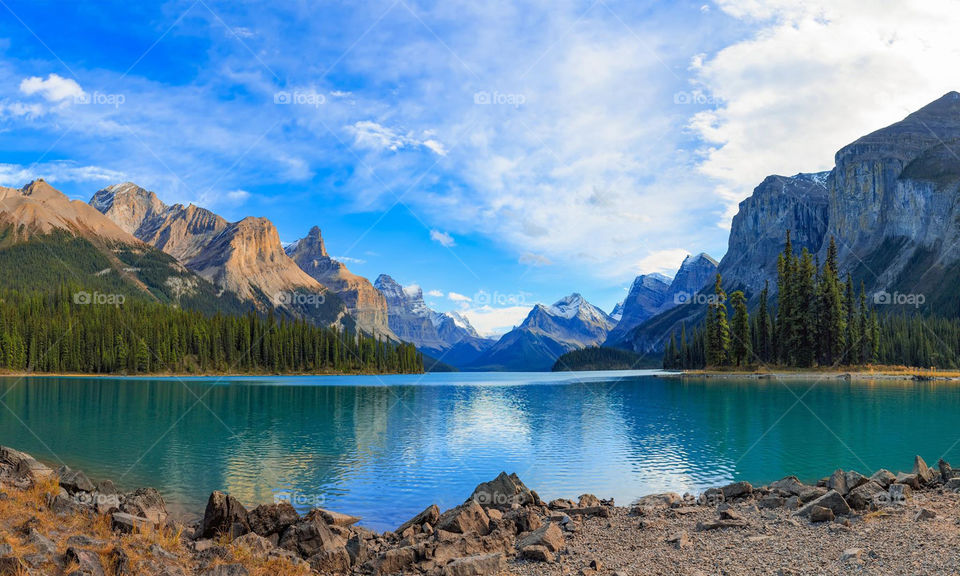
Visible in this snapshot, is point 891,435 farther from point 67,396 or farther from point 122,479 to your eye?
point 67,396

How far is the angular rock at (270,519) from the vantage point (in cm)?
1922

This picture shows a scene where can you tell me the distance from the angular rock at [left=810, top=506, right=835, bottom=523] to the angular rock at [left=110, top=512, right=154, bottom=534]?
21.5 meters

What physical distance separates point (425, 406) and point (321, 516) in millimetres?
59599

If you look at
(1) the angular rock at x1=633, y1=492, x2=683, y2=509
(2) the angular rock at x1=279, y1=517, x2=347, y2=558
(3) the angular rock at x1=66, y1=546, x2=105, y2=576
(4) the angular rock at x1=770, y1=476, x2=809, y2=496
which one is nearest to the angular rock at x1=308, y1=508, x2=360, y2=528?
(2) the angular rock at x1=279, y1=517, x2=347, y2=558

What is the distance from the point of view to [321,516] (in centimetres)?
2117

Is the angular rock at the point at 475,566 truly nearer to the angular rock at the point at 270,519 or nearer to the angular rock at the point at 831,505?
the angular rock at the point at 270,519

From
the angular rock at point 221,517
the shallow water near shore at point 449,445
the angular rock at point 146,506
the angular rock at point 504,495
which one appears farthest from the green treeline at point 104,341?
the angular rock at point 504,495

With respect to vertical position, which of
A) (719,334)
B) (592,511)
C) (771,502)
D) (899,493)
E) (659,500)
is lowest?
(659,500)

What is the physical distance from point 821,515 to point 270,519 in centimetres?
1841

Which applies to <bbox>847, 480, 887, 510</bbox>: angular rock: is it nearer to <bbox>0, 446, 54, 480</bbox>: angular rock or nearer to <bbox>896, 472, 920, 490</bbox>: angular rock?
<bbox>896, 472, 920, 490</bbox>: angular rock

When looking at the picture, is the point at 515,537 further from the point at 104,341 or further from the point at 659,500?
the point at 104,341

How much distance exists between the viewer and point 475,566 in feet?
50.0

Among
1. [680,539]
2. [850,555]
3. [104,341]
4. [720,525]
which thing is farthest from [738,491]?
[104,341]

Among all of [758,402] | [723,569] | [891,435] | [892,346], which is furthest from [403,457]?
[892,346]
